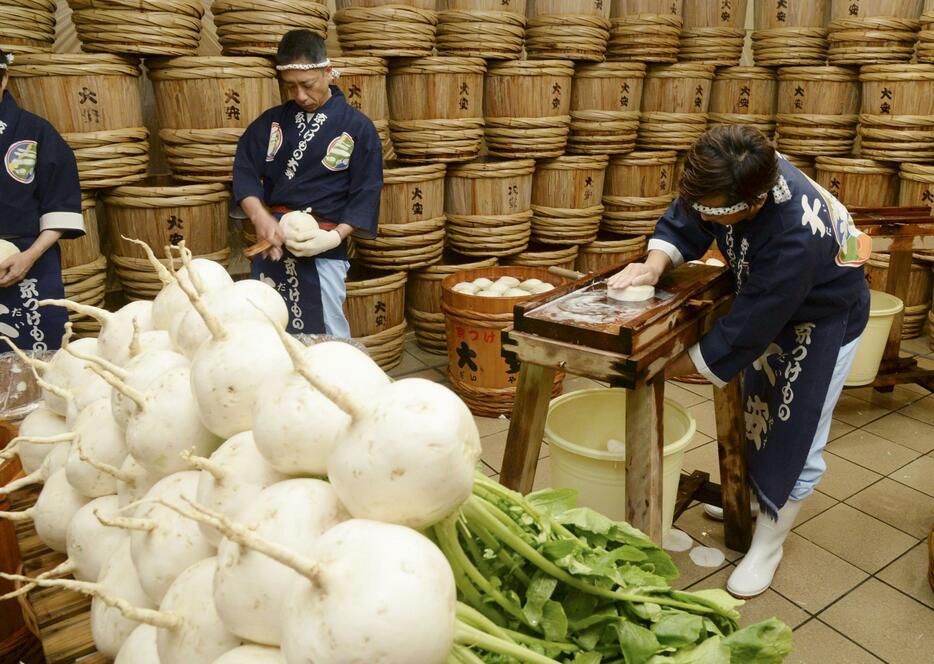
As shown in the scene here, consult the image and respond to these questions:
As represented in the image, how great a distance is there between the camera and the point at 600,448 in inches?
119

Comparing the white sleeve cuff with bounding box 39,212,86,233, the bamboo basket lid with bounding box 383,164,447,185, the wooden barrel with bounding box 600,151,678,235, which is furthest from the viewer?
the wooden barrel with bounding box 600,151,678,235

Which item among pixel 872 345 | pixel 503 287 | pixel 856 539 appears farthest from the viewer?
pixel 503 287

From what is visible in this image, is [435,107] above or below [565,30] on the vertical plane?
below

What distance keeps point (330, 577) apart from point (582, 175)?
4924mm

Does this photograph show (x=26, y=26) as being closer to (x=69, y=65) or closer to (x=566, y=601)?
(x=69, y=65)

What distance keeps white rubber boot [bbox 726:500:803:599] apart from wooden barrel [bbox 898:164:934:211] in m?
3.40

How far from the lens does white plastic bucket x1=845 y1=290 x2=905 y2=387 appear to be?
13.8ft

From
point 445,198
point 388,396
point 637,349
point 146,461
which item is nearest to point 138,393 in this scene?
point 146,461

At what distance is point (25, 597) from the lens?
1.58 m

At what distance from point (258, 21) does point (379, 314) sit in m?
1.91

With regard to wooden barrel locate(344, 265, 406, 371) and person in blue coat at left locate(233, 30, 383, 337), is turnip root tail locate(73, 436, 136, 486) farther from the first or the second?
wooden barrel locate(344, 265, 406, 371)

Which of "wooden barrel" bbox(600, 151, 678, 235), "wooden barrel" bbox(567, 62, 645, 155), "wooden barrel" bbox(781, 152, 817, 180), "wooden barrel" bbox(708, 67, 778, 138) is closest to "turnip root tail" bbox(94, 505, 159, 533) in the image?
"wooden barrel" bbox(567, 62, 645, 155)

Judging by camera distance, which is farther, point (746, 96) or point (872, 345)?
point (746, 96)

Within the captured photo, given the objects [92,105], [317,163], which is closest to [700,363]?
[317,163]
